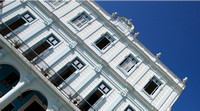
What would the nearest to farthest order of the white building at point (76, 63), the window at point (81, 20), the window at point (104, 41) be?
the white building at point (76, 63), the window at point (104, 41), the window at point (81, 20)

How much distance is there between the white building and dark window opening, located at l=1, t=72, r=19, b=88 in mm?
74

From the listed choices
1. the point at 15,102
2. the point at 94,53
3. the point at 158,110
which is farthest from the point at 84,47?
the point at 158,110

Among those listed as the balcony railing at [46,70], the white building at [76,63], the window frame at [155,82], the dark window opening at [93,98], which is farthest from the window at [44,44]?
the window frame at [155,82]

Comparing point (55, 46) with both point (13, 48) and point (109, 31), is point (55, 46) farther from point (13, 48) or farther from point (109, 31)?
point (109, 31)

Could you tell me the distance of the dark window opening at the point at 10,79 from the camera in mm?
15008

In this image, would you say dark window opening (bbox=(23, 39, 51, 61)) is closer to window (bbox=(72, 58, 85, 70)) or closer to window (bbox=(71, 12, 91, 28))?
window (bbox=(72, 58, 85, 70))

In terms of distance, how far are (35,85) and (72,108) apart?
12.1 ft

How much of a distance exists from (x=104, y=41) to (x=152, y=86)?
6.95 m

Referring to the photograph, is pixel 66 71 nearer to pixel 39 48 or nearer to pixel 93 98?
pixel 39 48

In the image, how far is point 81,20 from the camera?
60.7 feet

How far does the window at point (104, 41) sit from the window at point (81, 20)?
2.65 metres

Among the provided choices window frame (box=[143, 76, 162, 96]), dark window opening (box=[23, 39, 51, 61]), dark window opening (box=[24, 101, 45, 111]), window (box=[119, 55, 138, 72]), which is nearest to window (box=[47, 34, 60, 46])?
dark window opening (box=[23, 39, 51, 61])

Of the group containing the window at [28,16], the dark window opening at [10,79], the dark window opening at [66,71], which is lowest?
the dark window opening at [10,79]

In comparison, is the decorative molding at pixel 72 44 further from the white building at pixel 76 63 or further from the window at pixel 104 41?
the window at pixel 104 41
